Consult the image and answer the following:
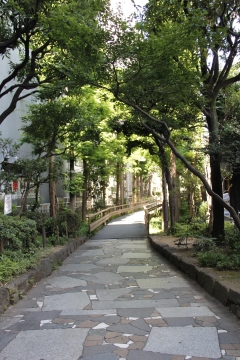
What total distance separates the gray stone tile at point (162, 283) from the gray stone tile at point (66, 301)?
1.28m

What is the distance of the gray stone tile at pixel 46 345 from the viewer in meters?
3.57

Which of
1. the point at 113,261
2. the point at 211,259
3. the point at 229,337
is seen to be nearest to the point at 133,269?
the point at 113,261

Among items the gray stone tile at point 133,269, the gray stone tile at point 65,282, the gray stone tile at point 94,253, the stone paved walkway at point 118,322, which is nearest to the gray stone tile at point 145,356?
the stone paved walkway at point 118,322

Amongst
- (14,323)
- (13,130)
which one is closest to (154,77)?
(14,323)

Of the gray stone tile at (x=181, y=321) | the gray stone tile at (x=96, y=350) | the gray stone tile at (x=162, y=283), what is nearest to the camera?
the gray stone tile at (x=96, y=350)

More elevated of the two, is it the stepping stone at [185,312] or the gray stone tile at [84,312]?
the stepping stone at [185,312]

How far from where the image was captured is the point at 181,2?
26.1 feet

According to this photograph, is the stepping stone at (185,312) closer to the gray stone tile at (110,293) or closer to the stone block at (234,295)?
the stone block at (234,295)

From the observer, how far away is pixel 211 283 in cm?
579

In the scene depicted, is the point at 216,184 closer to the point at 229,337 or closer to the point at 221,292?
the point at 221,292

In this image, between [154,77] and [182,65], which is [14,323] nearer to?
[154,77]

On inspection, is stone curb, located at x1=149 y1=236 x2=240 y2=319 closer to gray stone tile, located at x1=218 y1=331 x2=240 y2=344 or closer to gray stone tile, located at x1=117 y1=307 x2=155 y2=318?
gray stone tile, located at x1=218 y1=331 x2=240 y2=344

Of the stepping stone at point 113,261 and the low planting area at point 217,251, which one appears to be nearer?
the low planting area at point 217,251

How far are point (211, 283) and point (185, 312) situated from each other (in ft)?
3.63
